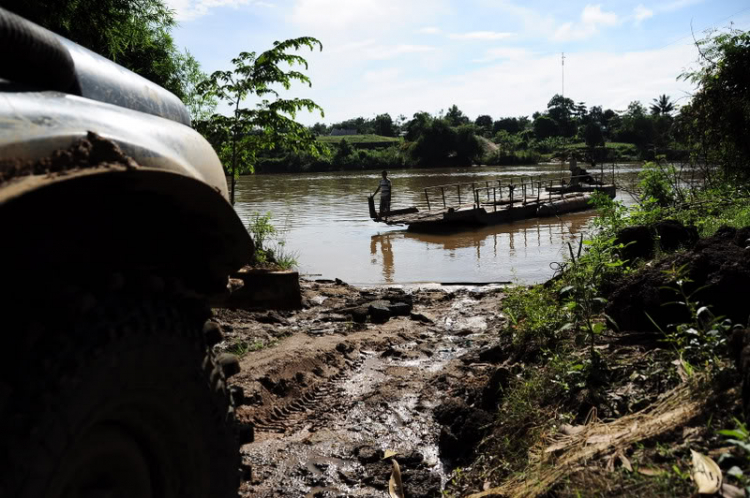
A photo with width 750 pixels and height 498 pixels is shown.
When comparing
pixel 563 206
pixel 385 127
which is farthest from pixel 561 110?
pixel 563 206

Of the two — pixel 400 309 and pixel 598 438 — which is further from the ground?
pixel 598 438

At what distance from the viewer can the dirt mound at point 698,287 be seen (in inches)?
156

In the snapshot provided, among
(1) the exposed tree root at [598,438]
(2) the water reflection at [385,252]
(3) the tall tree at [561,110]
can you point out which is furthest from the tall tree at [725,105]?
(3) the tall tree at [561,110]

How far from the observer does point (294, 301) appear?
6070 mm

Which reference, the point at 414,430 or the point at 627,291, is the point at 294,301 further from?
the point at 627,291

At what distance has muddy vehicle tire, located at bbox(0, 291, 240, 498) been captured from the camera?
4.56ft

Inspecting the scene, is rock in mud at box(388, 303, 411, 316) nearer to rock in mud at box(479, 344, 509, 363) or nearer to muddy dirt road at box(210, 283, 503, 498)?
muddy dirt road at box(210, 283, 503, 498)

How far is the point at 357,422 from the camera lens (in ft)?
17.5

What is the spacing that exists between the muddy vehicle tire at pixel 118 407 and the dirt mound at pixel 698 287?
9.39 feet

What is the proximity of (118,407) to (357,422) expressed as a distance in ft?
12.5

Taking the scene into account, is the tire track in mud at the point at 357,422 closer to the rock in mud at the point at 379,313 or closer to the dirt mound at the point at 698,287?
the rock in mud at the point at 379,313

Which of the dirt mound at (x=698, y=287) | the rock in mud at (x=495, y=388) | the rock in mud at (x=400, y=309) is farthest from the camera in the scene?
the rock in mud at (x=400, y=309)

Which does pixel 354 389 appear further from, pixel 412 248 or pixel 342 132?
pixel 342 132

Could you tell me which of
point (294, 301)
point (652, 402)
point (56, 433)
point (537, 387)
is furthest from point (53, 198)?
point (294, 301)
